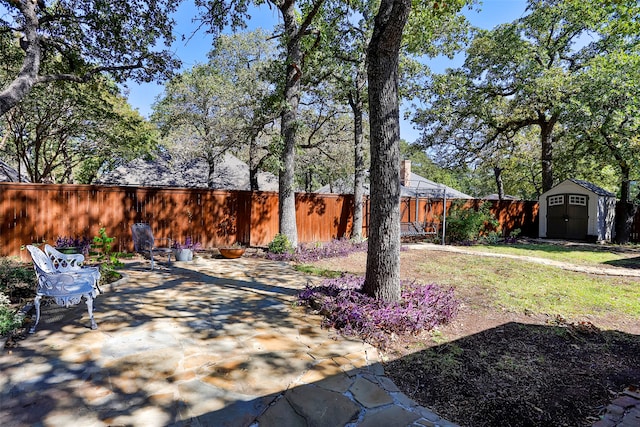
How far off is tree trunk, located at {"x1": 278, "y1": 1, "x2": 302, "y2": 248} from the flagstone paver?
178 inches

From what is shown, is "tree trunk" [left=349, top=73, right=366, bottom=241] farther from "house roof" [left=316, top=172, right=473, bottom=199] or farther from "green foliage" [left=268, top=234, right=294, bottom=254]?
"green foliage" [left=268, top=234, right=294, bottom=254]

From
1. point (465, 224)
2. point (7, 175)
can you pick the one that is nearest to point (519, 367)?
point (465, 224)

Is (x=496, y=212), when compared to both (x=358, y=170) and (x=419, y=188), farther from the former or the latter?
(x=358, y=170)

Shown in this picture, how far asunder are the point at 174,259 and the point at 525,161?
16922mm

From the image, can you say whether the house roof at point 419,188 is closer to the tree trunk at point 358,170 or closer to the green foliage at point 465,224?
the green foliage at point 465,224

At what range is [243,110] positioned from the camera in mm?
14156

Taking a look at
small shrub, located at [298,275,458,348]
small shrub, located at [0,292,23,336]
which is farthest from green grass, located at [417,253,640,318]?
small shrub, located at [0,292,23,336]

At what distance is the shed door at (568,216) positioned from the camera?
1346cm

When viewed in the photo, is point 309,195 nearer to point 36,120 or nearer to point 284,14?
point 284,14

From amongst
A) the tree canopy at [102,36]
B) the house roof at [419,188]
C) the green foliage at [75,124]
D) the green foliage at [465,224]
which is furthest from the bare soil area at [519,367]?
the green foliage at [75,124]

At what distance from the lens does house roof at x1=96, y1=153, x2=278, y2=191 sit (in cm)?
1429

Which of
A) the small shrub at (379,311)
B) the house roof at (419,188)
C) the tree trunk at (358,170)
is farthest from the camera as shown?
the house roof at (419,188)

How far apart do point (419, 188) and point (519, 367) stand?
11.1m

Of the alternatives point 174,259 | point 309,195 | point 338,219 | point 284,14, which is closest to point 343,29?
point 284,14
